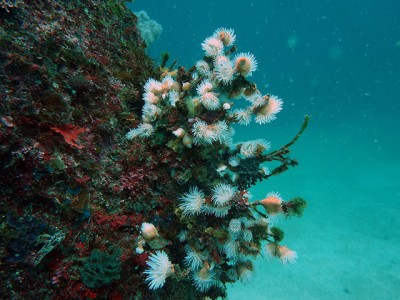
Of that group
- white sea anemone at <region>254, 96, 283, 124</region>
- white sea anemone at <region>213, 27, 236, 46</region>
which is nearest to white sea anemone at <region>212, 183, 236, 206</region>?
white sea anemone at <region>254, 96, 283, 124</region>

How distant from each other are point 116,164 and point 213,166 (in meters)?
1.11

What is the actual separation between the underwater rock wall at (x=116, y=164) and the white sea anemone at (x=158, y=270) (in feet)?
0.04

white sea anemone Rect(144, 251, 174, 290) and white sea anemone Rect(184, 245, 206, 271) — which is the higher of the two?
white sea anemone Rect(184, 245, 206, 271)

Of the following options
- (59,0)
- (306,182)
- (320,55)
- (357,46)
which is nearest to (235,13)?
(320,55)

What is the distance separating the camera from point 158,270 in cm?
246

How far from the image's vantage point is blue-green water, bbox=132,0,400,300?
439 inches

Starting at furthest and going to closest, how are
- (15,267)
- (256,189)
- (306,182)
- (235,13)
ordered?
(235,13) → (306,182) → (256,189) → (15,267)

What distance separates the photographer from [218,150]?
121 inches

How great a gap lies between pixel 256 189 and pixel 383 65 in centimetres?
9409

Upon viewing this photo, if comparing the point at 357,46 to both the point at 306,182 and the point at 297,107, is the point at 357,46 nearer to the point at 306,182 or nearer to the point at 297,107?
the point at 297,107

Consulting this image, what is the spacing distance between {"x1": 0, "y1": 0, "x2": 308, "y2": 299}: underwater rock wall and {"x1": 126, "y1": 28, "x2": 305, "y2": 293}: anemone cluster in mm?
15

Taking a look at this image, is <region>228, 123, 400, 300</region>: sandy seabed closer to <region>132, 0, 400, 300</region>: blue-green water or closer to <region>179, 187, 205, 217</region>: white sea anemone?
<region>132, 0, 400, 300</region>: blue-green water

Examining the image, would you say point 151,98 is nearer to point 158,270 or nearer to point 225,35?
point 225,35

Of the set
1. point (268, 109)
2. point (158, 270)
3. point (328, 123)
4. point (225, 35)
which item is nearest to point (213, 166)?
point (268, 109)
